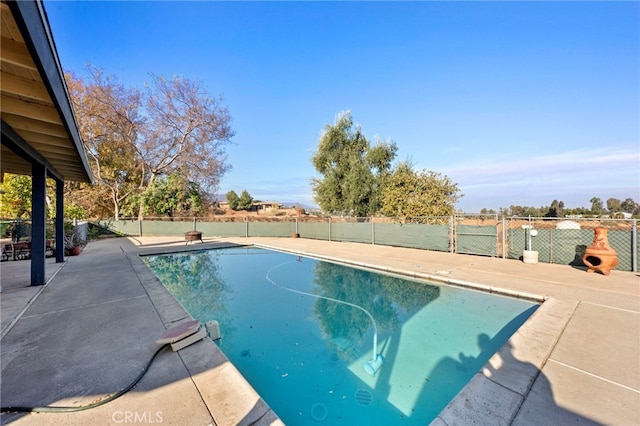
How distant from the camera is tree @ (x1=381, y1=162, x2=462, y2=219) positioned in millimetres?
11852

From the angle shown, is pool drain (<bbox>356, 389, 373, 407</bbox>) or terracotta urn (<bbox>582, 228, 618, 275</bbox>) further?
terracotta urn (<bbox>582, 228, 618, 275</bbox>)

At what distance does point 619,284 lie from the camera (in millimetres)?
5129


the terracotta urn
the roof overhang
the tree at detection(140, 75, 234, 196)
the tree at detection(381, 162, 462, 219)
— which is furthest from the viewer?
the tree at detection(140, 75, 234, 196)

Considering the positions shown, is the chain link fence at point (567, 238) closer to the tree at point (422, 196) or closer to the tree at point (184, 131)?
the tree at point (422, 196)

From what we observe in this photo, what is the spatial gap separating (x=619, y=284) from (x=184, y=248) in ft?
42.1

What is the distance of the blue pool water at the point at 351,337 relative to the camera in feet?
8.91

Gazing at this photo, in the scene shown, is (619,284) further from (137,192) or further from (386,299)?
(137,192)

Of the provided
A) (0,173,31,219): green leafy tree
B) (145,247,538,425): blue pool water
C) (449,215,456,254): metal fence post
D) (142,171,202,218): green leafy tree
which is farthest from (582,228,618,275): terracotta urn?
(0,173,31,219): green leafy tree

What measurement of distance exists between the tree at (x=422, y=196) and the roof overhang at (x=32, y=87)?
432 inches

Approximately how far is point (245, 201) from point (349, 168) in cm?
2494

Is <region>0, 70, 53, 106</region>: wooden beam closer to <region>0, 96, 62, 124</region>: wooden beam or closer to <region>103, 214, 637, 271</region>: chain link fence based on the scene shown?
<region>0, 96, 62, 124</region>: wooden beam

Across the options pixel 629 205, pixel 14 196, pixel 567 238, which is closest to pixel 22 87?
pixel 567 238

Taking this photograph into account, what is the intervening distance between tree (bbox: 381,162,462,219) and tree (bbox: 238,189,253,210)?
28.7 m

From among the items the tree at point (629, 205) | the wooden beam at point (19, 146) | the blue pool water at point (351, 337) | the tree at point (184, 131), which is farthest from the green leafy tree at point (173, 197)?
the tree at point (629, 205)
